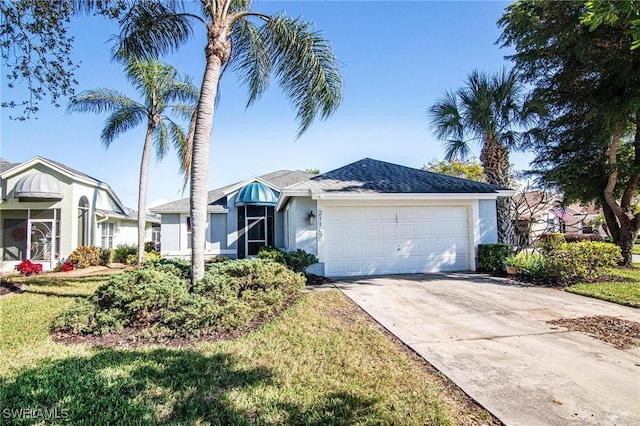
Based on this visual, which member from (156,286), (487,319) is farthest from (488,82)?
(156,286)

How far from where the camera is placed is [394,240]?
38.7 ft

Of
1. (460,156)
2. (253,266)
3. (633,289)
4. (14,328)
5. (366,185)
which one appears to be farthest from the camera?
(460,156)

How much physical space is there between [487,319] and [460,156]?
10273 mm

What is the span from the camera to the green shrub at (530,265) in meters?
9.88

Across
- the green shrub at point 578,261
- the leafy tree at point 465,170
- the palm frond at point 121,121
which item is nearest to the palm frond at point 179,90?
the palm frond at point 121,121

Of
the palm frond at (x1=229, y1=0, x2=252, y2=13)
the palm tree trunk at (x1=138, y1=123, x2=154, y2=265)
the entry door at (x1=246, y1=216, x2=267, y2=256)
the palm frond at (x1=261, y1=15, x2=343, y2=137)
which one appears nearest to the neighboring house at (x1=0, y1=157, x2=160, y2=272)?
the palm tree trunk at (x1=138, y1=123, x2=154, y2=265)

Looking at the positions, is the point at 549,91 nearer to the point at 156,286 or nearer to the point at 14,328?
the point at 156,286

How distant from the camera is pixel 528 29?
12539 millimetres

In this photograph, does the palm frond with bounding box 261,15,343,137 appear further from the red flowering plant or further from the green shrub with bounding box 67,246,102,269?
the green shrub with bounding box 67,246,102,269

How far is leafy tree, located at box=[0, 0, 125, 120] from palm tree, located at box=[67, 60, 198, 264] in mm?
10003

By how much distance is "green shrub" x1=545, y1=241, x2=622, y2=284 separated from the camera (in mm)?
9398

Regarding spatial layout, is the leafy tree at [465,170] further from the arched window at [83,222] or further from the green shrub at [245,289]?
the arched window at [83,222]

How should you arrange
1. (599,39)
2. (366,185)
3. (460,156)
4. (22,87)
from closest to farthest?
(22,87), (599,39), (366,185), (460,156)

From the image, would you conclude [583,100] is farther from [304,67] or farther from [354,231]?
[304,67]
